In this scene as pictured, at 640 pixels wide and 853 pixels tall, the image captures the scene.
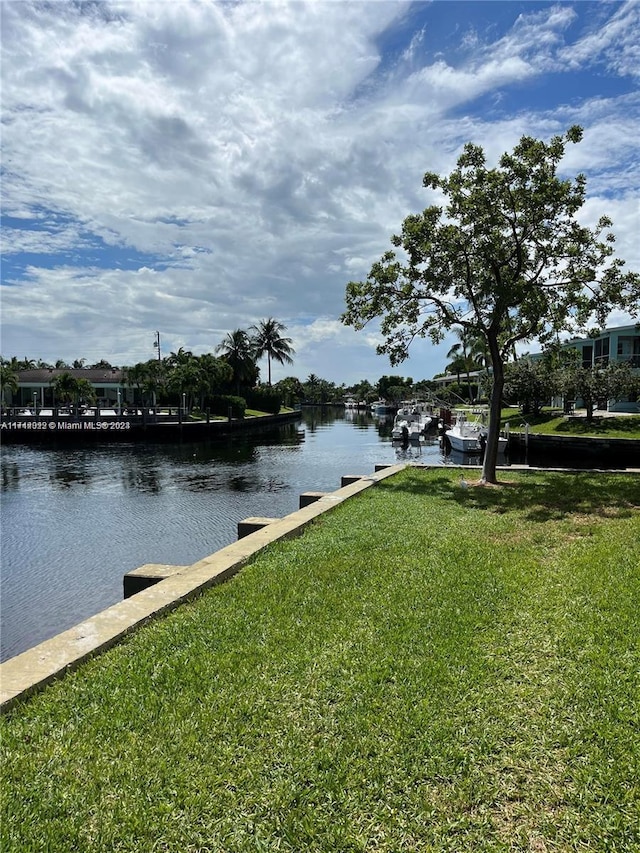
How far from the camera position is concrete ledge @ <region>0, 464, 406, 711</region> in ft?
12.1

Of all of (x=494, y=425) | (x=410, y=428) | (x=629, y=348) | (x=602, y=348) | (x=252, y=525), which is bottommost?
(x=410, y=428)

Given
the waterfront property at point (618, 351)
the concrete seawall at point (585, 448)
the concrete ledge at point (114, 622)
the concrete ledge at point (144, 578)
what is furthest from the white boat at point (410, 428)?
the concrete ledge at point (144, 578)

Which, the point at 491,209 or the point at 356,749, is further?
the point at 491,209

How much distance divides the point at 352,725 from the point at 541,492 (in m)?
9.40

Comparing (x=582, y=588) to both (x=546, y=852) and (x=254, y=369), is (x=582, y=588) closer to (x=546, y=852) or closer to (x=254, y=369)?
(x=546, y=852)

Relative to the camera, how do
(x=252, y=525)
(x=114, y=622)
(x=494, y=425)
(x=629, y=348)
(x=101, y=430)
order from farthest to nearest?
(x=101, y=430) < (x=629, y=348) < (x=494, y=425) < (x=252, y=525) < (x=114, y=622)

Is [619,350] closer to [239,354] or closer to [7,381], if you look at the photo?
[239,354]

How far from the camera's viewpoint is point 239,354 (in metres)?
66.7

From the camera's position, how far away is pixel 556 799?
258cm

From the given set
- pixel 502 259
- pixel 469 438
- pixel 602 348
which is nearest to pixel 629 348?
pixel 602 348

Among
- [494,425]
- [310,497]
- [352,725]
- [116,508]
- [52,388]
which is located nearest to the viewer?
[352,725]

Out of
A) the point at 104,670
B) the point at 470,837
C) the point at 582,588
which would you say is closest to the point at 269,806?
the point at 470,837

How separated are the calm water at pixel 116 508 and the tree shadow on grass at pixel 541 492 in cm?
514

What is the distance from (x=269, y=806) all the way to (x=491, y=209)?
13356mm
